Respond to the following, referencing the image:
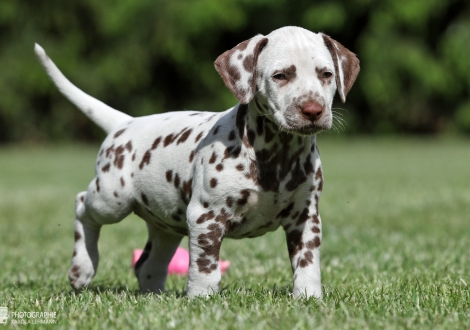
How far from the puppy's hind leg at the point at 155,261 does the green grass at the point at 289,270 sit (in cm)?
17

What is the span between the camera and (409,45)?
35.1 metres

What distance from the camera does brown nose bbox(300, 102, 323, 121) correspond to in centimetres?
411

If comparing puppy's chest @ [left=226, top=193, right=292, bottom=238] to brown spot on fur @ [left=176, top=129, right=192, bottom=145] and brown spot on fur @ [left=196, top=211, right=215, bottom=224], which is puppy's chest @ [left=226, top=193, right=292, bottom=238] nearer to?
brown spot on fur @ [left=196, top=211, right=215, bottom=224]

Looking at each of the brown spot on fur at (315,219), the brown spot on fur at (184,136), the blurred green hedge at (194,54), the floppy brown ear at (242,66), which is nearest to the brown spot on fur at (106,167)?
the brown spot on fur at (184,136)

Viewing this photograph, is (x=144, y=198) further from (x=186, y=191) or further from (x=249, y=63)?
(x=249, y=63)

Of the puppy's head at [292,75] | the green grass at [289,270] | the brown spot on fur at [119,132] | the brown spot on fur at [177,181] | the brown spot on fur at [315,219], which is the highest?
the puppy's head at [292,75]

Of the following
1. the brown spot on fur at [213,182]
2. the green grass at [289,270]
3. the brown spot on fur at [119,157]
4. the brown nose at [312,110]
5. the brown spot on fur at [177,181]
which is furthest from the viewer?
the brown spot on fur at [119,157]

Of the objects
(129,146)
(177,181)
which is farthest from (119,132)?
(177,181)

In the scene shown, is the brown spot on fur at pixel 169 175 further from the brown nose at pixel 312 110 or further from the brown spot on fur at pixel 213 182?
the brown nose at pixel 312 110

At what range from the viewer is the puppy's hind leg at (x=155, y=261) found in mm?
5680

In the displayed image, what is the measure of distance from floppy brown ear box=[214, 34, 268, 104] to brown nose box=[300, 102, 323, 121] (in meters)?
0.39

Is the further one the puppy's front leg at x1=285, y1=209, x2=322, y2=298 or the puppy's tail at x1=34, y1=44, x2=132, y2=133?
the puppy's tail at x1=34, y1=44, x2=132, y2=133

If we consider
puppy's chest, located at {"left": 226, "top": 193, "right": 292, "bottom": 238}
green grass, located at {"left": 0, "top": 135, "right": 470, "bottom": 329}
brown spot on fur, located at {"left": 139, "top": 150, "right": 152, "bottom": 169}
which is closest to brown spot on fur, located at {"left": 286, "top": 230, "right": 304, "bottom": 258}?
puppy's chest, located at {"left": 226, "top": 193, "right": 292, "bottom": 238}

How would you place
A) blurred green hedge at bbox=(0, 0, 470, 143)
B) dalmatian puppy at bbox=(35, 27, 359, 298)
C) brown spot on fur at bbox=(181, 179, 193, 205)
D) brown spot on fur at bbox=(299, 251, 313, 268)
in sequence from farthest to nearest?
blurred green hedge at bbox=(0, 0, 470, 143), brown spot on fur at bbox=(181, 179, 193, 205), brown spot on fur at bbox=(299, 251, 313, 268), dalmatian puppy at bbox=(35, 27, 359, 298)
